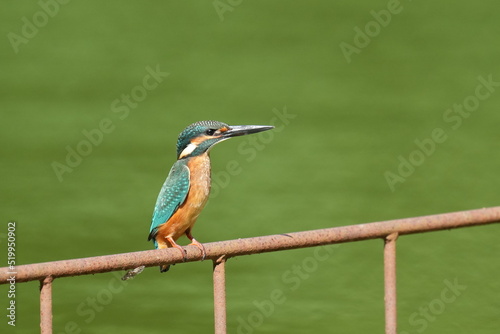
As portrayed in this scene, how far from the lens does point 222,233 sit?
543 centimetres

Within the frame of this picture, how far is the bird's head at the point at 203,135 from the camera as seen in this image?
3.69m

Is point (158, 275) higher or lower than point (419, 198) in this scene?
lower

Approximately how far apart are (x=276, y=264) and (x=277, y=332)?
47 centimetres

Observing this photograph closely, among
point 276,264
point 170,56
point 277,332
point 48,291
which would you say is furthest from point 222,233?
point 48,291

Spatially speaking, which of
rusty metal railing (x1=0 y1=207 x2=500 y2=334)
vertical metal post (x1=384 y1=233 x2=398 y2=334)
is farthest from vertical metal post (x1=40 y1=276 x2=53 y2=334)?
vertical metal post (x1=384 y1=233 x2=398 y2=334)

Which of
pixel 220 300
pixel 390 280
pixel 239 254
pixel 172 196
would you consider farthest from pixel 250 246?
pixel 172 196

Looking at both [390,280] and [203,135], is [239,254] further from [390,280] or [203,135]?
[203,135]

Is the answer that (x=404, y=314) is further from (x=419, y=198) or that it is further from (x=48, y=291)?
(x=48, y=291)

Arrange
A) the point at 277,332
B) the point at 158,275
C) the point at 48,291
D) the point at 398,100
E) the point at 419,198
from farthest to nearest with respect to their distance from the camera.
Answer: the point at 398,100 → the point at 419,198 → the point at 158,275 → the point at 277,332 → the point at 48,291

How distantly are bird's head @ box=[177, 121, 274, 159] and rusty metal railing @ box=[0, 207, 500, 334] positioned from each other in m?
1.21

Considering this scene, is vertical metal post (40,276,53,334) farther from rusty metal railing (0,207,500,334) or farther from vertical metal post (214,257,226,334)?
vertical metal post (214,257,226,334)

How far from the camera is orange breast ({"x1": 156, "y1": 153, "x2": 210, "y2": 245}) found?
3.65 metres

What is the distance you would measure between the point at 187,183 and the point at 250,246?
127 cm

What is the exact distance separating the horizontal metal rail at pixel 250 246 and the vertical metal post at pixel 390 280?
0.02 meters
